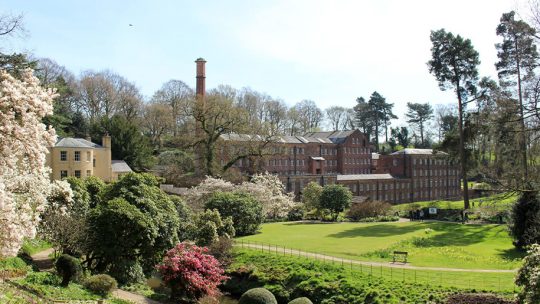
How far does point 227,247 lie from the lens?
104 ft

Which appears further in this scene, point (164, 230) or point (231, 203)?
point (231, 203)

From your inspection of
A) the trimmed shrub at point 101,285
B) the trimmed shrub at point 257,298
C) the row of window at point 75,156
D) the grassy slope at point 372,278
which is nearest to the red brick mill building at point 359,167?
the row of window at point 75,156

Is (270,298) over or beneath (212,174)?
beneath

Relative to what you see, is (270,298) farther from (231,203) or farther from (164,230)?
(231,203)

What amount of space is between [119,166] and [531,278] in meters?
46.9

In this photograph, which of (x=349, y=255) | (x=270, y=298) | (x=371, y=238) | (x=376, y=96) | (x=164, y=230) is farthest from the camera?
(x=376, y=96)

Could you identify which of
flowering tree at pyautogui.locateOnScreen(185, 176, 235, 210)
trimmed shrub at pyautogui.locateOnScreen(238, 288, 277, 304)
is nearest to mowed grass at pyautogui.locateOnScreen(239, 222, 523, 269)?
flowering tree at pyautogui.locateOnScreen(185, 176, 235, 210)

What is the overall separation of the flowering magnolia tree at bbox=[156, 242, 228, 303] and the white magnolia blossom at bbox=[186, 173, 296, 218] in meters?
21.1

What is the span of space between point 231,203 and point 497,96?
21784mm

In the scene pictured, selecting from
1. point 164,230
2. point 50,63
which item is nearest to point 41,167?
point 164,230

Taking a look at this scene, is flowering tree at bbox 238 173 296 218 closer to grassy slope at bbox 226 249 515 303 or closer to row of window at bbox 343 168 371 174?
grassy slope at bbox 226 249 515 303

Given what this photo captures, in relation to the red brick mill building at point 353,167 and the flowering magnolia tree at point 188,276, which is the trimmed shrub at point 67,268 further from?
the red brick mill building at point 353,167

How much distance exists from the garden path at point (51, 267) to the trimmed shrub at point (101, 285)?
596 millimetres

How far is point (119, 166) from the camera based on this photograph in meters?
54.7
